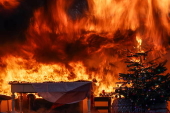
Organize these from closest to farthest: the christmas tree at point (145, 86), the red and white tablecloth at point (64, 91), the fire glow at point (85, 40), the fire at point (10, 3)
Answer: the christmas tree at point (145, 86), the red and white tablecloth at point (64, 91), the fire glow at point (85, 40), the fire at point (10, 3)

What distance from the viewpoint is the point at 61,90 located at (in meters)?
14.6

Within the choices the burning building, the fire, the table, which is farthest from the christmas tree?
the fire

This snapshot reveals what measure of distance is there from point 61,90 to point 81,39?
122 inches

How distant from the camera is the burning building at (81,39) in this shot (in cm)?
1656

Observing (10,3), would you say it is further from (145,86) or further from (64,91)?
(145,86)

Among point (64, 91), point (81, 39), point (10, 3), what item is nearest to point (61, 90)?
point (64, 91)

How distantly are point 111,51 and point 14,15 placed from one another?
15.0 feet

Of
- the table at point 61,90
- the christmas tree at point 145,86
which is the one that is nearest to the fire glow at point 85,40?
the table at point 61,90

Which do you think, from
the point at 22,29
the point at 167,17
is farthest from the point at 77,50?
the point at 167,17

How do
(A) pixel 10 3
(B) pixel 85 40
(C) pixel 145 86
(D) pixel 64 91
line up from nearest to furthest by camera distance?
1. (C) pixel 145 86
2. (D) pixel 64 91
3. (B) pixel 85 40
4. (A) pixel 10 3

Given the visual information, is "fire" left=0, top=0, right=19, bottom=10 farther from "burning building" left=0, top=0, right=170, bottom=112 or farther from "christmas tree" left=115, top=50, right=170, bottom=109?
"christmas tree" left=115, top=50, right=170, bottom=109

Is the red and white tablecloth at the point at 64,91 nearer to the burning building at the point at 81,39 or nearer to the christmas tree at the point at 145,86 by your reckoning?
the christmas tree at the point at 145,86

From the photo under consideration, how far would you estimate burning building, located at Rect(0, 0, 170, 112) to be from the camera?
1656 cm

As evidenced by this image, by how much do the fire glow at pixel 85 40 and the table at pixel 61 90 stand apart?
1.64 m
